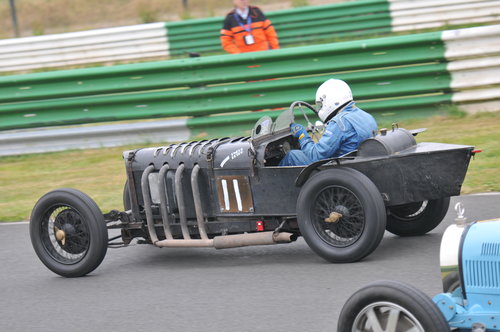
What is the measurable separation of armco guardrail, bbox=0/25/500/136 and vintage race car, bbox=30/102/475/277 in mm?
4186

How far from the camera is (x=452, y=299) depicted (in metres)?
4.06

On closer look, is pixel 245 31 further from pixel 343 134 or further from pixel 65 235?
pixel 65 235

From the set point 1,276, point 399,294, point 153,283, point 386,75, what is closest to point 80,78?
point 386,75

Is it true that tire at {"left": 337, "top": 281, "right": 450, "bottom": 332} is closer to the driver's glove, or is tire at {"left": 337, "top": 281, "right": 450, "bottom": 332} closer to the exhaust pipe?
the exhaust pipe

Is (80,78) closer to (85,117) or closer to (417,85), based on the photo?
(85,117)

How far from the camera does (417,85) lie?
1096 cm

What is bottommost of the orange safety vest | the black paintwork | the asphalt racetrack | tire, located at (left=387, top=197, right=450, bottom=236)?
the asphalt racetrack

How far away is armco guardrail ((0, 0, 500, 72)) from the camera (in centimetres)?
1659

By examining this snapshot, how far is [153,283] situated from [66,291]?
65 centimetres

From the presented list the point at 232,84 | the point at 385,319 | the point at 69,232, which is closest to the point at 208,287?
the point at 69,232

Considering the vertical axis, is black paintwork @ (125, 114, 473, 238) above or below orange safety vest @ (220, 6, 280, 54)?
below

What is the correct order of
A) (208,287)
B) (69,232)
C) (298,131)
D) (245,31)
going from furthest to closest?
(245,31)
(298,131)
(69,232)
(208,287)

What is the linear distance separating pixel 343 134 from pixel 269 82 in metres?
4.80

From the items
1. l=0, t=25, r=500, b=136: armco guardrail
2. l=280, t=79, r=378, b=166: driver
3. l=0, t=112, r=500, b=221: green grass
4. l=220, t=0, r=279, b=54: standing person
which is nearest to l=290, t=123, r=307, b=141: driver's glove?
l=280, t=79, r=378, b=166: driver
